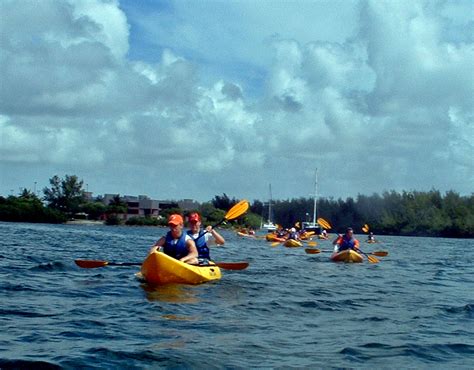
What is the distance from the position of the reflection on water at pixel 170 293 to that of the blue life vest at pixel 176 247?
0.80 meters

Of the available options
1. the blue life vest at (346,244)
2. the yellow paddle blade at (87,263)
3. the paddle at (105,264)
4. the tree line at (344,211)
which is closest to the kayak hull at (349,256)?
the blue life vest at (346,244)

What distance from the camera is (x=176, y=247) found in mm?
15305

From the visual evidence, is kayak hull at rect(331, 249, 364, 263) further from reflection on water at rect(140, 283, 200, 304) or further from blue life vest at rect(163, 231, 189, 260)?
reflection on water at rect(140, 283, 200, 304)

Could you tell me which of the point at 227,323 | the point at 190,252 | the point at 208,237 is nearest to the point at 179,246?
the point at 190,252

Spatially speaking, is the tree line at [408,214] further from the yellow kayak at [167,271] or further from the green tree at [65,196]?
the yellow kayak at [167,271]

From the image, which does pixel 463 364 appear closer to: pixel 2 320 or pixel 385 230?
pixel 2 320

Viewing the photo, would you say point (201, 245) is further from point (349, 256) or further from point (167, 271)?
point (349, 256)

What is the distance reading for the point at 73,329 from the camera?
9547 mm

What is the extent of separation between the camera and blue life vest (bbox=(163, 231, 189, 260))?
15266 mm

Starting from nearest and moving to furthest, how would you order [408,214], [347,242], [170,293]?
[170,293]
[347,242]
[408,214]

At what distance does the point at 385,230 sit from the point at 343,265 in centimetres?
8997

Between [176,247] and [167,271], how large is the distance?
2.91 feet

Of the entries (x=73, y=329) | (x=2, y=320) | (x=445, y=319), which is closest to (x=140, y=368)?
(x=73, y=329)

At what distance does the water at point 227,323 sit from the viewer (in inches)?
327
